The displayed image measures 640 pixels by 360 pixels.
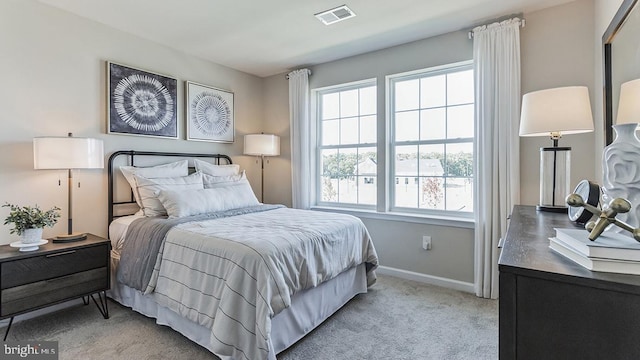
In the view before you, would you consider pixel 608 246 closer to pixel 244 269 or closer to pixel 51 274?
pixel 244 269

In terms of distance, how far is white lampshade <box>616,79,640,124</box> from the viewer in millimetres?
1362

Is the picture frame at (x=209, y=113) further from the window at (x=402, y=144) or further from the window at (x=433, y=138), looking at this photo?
the window at (x=433, y=138)

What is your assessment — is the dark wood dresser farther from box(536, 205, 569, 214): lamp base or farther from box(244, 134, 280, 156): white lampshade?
box(244, 134, 280, 156): white lampshade

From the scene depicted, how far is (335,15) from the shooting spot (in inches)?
107

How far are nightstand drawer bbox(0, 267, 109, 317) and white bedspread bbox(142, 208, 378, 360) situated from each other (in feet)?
1.82

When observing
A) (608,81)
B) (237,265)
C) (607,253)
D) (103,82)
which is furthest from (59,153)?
(608,81)

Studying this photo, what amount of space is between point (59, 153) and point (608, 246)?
312 centimetres

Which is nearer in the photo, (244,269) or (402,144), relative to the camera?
(244,269)

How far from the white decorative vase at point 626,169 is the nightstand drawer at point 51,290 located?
3106 millimetres

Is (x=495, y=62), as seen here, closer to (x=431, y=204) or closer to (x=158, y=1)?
(x=431, y=204)

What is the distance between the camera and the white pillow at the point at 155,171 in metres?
2.88

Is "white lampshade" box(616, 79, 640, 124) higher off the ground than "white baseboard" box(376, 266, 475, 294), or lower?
higher

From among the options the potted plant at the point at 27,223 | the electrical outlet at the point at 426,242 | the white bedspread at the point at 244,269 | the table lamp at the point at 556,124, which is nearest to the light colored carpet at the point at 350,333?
the white bedspread at the point at 244,269

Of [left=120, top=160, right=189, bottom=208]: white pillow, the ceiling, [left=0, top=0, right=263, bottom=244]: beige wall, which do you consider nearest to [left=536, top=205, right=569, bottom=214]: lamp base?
the ceiling
